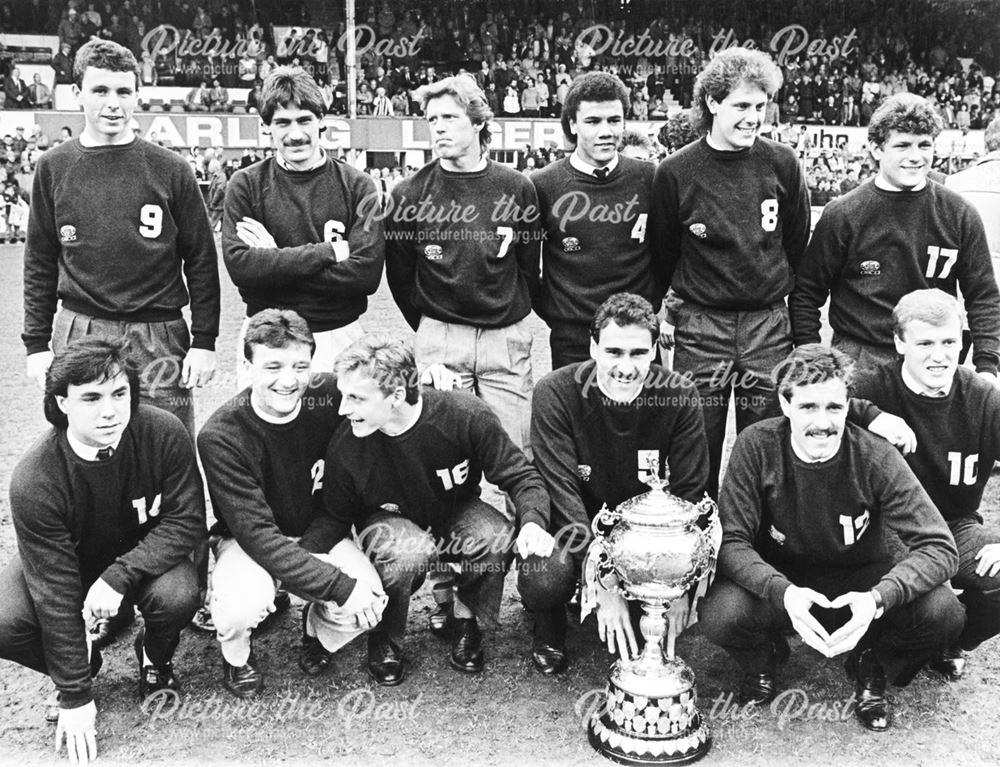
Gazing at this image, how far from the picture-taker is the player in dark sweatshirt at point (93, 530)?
3.73m

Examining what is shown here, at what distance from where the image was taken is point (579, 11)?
29531 millimetres

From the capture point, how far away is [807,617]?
11.8 feet

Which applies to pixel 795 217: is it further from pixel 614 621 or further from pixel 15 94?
pixel 15 94

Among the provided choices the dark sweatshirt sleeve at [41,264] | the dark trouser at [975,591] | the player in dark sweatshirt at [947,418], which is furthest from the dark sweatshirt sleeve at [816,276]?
the dark sweatshirt sleeve at [41,264]

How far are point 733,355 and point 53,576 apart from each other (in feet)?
9.88

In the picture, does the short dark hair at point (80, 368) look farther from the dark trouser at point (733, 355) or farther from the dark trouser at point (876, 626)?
the dark trouser at point (733, 355)

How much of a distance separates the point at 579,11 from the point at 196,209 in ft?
87.7

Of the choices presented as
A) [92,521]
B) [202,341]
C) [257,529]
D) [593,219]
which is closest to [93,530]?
[92,521]

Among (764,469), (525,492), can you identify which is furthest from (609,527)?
(764,469)

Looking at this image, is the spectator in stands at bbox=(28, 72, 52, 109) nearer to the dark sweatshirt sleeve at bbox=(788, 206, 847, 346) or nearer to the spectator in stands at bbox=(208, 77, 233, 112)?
the spectator in stands at bbox=(208, 77, 233, 112)

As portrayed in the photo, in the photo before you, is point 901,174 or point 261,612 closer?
point 261,612

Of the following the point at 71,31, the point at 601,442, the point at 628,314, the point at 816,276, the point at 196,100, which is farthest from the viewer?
the point at 71,31

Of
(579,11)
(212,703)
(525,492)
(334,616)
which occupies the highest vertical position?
(579,11)

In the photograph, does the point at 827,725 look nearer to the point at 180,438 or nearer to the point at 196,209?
the point at 180,438
